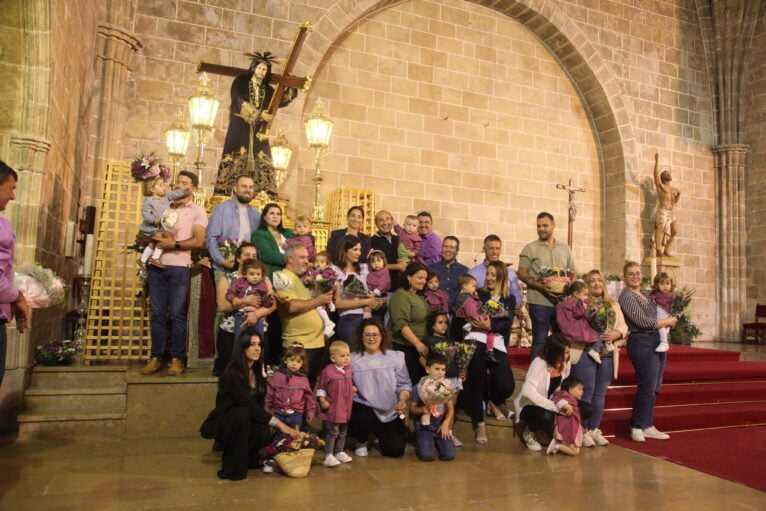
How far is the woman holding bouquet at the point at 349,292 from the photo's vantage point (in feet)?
16.0

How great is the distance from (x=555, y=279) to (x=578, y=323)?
0.55 metres

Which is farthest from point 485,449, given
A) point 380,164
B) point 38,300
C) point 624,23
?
point 624,23

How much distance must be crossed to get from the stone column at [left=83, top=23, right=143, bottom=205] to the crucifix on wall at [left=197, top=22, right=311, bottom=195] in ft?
5.54

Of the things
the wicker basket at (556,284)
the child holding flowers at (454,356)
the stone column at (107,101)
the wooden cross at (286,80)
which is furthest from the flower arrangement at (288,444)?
the stone column at (107,101)

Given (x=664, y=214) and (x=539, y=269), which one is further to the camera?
(x=664, y=214)

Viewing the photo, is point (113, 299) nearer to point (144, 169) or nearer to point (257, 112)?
point (144, 169)

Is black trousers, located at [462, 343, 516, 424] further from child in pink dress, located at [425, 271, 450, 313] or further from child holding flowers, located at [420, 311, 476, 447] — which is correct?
child in pink dress, located at [425, 271, 450, 313]

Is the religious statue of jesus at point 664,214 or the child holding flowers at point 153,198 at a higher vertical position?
the religious statue of jesus at point 664,214

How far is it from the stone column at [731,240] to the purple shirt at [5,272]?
42.8ft

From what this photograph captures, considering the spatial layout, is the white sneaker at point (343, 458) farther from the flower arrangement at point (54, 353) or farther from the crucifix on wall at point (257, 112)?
the crucifix on wall at point (257, 112)

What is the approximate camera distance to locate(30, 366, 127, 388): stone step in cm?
478

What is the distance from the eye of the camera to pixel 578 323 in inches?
197

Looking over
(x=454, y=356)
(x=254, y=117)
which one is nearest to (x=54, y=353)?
(x=454, y=356)

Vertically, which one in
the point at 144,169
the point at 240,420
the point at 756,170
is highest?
the point at 756,170
